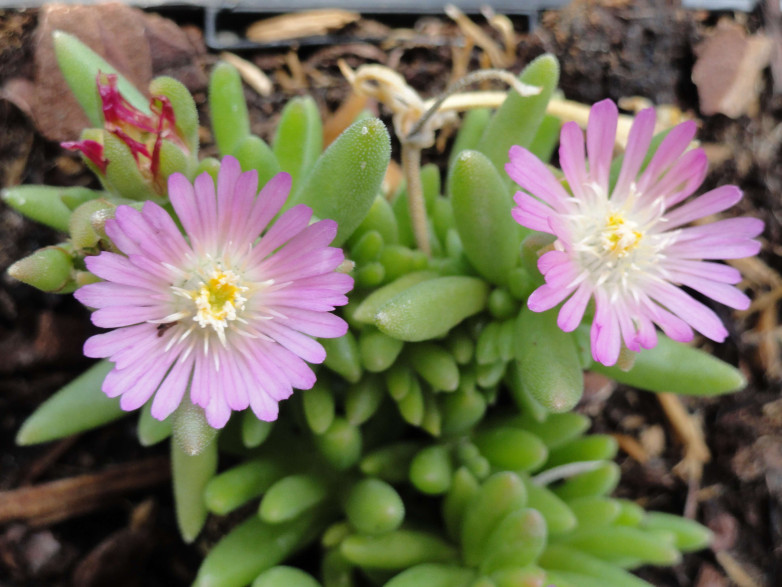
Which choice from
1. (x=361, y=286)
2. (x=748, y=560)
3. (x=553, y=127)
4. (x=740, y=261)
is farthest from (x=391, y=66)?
(x=748, y=560)

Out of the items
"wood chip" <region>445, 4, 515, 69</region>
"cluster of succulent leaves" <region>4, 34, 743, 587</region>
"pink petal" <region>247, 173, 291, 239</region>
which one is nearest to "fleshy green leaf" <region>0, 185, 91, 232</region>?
"cluster of succulent leaves" <region>4, 34, 743, 587</region>

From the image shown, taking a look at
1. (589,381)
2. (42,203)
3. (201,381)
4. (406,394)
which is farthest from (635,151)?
(42,203)

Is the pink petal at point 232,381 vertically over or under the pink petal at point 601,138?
under

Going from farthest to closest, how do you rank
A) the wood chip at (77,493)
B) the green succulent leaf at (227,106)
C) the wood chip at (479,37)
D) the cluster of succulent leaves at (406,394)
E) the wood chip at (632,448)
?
the wood chip at (479,37) → the wood chip at (632,448) → the wood chip at (77,493) → the green succulent leaf at (227,106) → the cluster of succulent leaves at (406,394)

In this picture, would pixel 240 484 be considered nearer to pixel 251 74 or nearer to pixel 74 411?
pixel 74 411

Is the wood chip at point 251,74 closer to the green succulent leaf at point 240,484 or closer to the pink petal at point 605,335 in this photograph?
the green succulent leaf at point 240,484

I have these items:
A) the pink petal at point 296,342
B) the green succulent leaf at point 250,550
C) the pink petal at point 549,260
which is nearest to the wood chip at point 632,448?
the green succulent leaf at point 250,550

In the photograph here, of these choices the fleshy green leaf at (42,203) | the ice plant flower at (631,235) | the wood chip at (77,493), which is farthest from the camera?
the wood chip at (77,493)

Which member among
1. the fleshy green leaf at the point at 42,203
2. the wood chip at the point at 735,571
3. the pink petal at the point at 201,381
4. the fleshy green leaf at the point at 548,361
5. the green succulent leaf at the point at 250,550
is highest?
the fleshy green leaf at the point at 42,203
